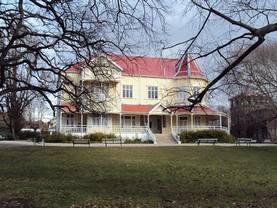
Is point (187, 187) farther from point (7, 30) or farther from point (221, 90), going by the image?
point (7, 30)

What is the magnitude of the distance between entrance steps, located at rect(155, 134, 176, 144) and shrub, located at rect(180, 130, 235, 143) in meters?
1.51

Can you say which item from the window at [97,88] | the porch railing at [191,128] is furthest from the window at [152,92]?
the window at [97,88]

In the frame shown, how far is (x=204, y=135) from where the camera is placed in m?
53.6

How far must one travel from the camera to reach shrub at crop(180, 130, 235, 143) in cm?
5362

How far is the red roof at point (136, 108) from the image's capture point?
57281 millimetres

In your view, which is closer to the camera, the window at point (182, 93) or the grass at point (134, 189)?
the window at point (182, 93)

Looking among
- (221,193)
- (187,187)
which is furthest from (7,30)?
(221,193)

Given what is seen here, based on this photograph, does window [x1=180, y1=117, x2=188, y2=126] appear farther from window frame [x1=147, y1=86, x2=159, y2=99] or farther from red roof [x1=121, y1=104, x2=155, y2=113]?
red roof [x1=121, y1=104, x2=155, y2=113]

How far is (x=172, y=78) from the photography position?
60781 mm

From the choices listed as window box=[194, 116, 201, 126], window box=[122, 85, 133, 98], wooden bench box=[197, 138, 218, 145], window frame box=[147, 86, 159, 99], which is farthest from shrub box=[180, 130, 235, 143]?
window box=[122, 85, 133, 98]

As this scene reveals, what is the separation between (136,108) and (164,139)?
19.7 ft

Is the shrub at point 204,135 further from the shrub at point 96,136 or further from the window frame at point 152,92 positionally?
the shrub at point 96,136

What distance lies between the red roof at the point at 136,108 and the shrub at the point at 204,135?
249 inches

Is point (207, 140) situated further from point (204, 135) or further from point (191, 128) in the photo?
point (191, 128)
